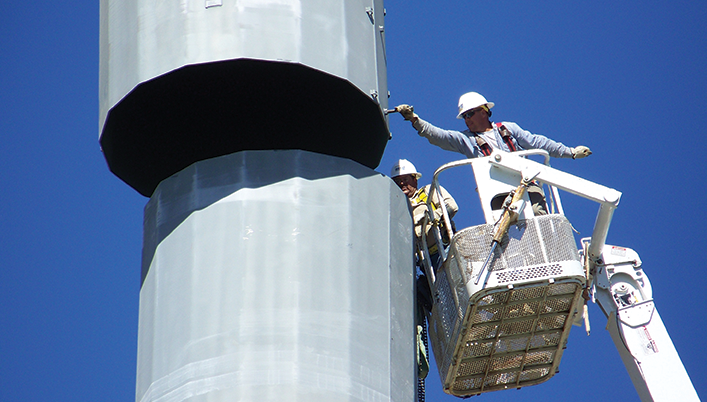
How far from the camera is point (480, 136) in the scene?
18859 millimetres

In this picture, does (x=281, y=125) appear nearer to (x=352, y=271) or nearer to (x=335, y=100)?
(x=335, y=100)

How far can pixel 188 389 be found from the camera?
1510 centimetres

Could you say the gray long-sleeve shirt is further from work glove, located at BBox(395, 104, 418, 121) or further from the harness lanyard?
the harness lanyard

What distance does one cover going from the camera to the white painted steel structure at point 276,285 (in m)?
15.1

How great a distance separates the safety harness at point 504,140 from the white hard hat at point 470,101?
1.55ft

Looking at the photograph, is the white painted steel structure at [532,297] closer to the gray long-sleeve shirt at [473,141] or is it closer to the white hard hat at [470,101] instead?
the gray long-sleeve shirt at [473,141]

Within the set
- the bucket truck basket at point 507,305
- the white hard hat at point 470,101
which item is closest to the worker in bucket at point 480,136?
the white hard hat at point 470,101

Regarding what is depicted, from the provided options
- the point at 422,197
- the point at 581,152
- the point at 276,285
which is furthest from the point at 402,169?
the point at 276,285

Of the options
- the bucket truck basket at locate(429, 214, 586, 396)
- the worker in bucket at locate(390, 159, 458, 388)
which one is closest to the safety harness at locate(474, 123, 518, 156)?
the worker in bucket at locate(390, 159, 458, 388)

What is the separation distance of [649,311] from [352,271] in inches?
181

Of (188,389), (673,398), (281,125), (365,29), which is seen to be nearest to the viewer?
(188,389)

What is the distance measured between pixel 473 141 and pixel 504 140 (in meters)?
0.52

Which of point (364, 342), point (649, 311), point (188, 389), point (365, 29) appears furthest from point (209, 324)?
point (649, 311)

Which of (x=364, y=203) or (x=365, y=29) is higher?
(x=365, y=29)
